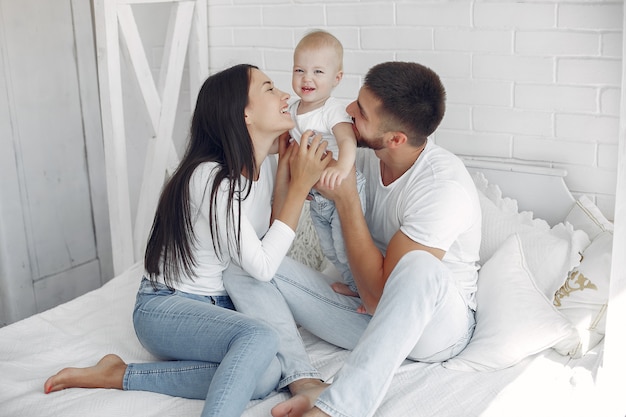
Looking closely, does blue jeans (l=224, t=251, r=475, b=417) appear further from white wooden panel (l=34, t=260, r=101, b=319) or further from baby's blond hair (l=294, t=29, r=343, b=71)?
white wooden panel (l=34, t=260, r=101, b=319)

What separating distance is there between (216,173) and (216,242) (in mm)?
183

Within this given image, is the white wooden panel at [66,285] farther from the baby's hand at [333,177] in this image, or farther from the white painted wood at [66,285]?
the baby's hand at [333,177]

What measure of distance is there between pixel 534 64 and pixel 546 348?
946 millimetres

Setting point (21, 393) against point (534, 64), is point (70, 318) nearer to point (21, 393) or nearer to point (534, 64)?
point (21, 393)

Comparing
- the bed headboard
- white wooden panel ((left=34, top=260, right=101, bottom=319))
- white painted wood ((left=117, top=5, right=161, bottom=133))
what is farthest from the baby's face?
white wooden panel ((left=34, top=260, right=101, bottom=319))

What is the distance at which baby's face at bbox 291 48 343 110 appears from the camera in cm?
214

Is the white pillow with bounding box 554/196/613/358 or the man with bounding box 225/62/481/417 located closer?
the man with bounding box 225/62/481/417

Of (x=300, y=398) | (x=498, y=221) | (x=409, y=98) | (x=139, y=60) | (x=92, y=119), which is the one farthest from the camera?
(x=92, y=119)

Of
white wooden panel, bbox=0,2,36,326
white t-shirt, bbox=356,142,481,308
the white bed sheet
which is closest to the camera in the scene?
the white bed sheet

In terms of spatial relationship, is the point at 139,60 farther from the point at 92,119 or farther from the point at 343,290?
the point at 343,290

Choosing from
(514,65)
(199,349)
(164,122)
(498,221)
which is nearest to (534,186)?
(498,221)

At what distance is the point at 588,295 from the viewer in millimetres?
2088

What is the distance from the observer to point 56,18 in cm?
301

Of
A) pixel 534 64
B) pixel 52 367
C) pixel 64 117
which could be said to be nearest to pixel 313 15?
pixel 534 64
